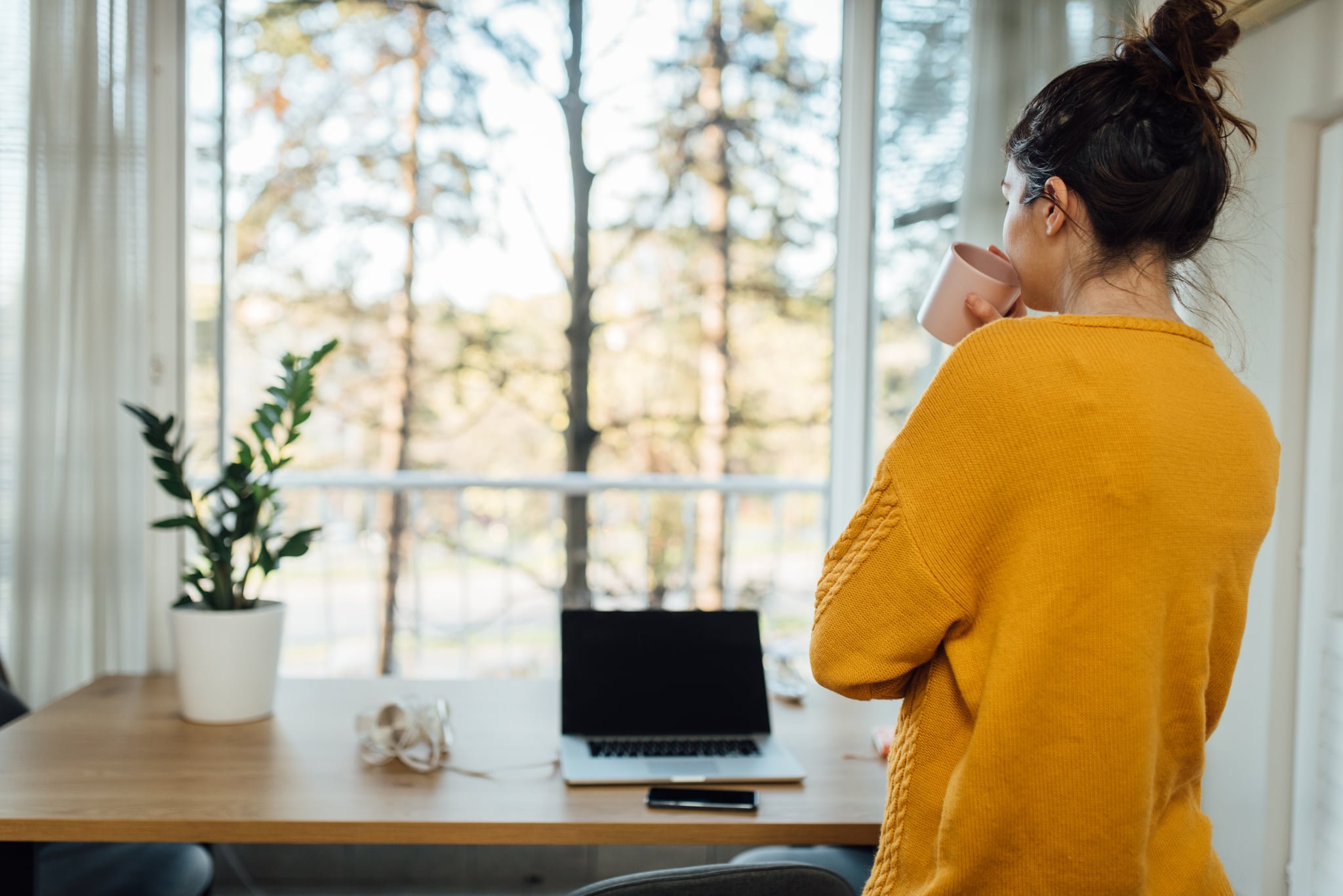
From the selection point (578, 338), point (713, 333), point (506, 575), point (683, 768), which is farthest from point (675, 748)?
point (713, 333)

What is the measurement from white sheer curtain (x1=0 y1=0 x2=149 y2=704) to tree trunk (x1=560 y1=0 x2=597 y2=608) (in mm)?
2159

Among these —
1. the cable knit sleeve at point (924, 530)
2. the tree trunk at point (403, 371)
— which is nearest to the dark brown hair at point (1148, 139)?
the cable knit sleeve at point (924, 530)

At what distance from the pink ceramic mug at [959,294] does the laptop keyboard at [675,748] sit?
735mm

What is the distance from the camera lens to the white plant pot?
1669mm

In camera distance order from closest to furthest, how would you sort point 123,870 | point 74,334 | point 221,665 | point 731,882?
1. point 731,882
2. point 123,870
3. point 221,665
4. point 74,334

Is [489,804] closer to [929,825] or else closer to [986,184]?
[929,825]

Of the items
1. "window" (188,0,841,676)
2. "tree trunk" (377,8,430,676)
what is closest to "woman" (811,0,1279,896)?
"window" (188,0,841,676)

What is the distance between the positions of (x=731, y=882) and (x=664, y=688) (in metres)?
0.63

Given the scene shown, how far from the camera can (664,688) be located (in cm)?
158

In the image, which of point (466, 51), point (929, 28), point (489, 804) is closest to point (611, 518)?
point (466, 51)

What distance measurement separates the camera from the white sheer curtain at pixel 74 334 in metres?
2.07

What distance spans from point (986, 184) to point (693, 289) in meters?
2.74

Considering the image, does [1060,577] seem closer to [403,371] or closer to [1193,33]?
[1193,33]

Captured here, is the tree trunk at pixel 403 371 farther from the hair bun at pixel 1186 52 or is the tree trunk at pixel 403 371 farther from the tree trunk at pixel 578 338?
the hair bun at pixel 1186 52
